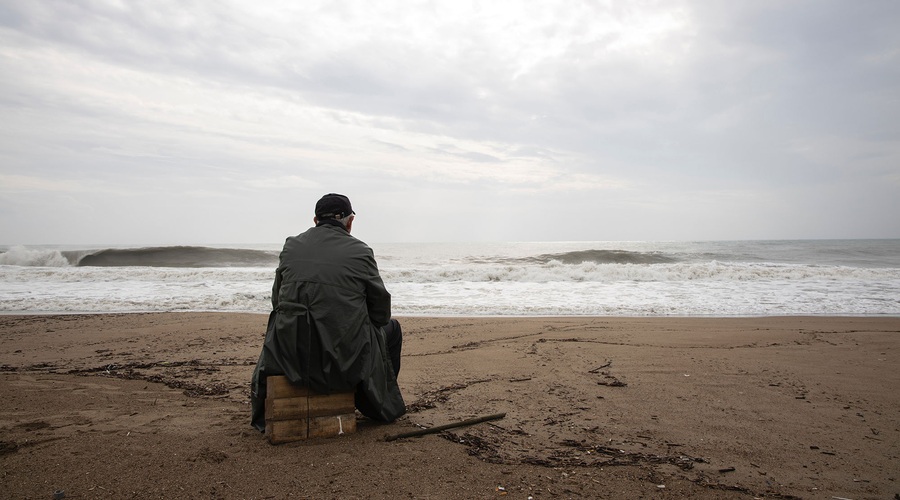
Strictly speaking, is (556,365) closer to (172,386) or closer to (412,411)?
(412,411)

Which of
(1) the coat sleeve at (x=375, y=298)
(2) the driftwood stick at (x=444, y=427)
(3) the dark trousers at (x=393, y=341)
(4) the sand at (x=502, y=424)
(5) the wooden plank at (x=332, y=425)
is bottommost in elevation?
(4) the sand at (x=502, y=424)

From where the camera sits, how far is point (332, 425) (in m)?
3.09

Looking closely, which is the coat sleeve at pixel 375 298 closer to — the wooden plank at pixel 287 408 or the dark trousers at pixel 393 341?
the dark trousers at pixel 393 341

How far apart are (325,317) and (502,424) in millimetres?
1518

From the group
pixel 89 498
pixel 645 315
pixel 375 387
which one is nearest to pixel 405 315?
pixel 645 315

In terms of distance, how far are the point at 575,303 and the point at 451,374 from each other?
640 centimetres

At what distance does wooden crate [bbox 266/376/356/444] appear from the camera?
2.93m

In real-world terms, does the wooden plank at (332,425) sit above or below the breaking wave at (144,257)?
below

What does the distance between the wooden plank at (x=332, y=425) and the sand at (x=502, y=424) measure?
55mm

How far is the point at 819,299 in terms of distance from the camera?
35.8 ft

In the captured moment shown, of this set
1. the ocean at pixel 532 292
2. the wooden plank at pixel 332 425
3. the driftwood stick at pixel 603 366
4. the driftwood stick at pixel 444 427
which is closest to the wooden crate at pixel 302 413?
the wooden plank at pixel 332 425

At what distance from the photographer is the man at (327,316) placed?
287 cm

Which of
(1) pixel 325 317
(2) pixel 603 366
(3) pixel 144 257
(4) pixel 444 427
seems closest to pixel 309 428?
(1) pixel 325 317

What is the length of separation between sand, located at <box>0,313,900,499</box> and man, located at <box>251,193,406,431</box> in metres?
0.43
